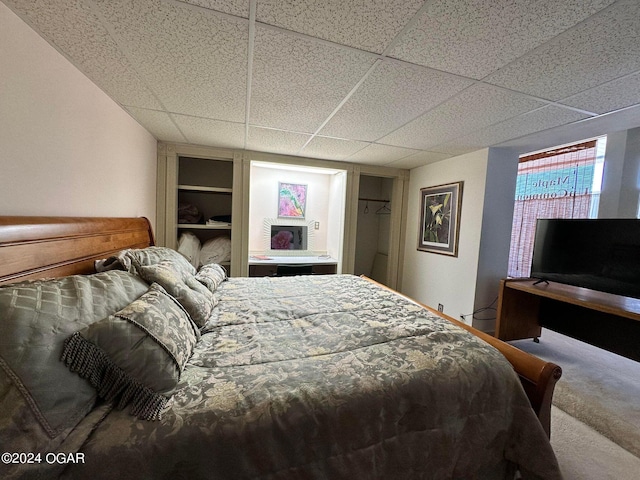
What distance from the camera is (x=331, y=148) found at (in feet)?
9.47

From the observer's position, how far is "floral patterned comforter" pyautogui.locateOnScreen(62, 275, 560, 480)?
72 cm

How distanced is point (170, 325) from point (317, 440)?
0.71 meters

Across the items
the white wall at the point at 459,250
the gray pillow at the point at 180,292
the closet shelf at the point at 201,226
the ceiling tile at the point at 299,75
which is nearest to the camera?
the ceiling tile at the point at 299,75

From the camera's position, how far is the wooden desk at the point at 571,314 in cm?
201

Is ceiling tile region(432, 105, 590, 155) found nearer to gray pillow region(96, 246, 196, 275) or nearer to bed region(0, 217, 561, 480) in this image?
bed region(0, 217, 561, 480)

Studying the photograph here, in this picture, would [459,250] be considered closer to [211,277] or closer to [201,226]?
[211,277]

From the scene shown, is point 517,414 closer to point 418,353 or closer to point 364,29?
point 418,353

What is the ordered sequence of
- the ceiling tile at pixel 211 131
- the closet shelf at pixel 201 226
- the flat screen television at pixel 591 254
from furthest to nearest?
the closet shelf at pixel 201 226, the ceiling tile at pixel 211 131, the flat screen television at pixel 591 254

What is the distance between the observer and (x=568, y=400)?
1.82 m

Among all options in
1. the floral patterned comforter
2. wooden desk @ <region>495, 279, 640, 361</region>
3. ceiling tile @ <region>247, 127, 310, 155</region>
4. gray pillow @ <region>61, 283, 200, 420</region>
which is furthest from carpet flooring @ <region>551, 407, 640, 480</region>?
ceiling tile @ <region>247, 127, 310, 155</region>

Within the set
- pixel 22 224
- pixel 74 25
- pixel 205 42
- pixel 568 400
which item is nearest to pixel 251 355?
pixel 22 224

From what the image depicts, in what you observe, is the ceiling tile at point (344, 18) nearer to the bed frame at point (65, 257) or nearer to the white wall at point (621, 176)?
the bed frame at point (65, 257)

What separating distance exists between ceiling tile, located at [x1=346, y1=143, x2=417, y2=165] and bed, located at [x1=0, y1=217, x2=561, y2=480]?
2060 millimetres

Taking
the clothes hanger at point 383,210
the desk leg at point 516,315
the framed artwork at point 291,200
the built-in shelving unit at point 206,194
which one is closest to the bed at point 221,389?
the desk leg at point 516,315
